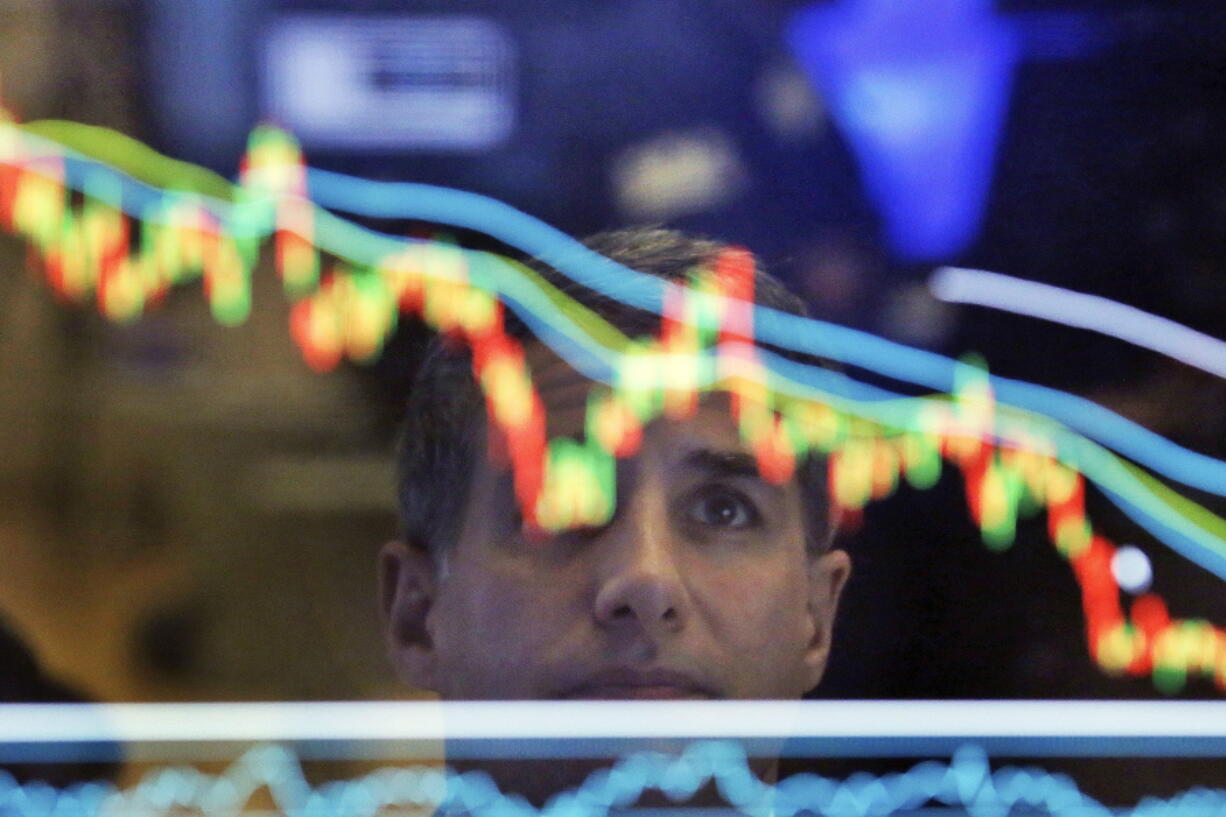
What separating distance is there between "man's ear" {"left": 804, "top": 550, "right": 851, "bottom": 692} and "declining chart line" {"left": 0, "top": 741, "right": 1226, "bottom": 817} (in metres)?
0.10

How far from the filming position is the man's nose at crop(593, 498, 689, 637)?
1204 mm

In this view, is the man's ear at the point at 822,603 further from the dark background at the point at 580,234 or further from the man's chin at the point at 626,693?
the man's chin at the point at 626,693

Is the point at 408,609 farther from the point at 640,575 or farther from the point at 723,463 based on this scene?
the point at 723,463

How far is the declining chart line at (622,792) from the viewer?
47.5 inches

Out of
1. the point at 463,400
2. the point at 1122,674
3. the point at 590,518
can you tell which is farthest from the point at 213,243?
the point at 1122,674

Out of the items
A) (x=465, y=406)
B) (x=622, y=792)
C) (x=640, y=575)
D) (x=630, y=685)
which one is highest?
(x=465, y=406)

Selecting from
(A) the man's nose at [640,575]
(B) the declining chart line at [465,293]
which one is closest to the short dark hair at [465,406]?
(B) the declining chart line at [465,293]

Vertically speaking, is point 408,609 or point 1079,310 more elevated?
point 1079,310

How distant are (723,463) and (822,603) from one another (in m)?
0.16

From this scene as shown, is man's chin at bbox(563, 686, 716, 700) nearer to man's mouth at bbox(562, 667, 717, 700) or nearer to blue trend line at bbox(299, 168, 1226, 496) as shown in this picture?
man's mouth at bbox(562, 667, 717, 700)

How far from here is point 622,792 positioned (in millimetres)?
1241

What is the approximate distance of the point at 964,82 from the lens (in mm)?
1289

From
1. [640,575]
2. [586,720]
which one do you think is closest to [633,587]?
[640,575]

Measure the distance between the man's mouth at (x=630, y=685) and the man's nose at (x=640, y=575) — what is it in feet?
0.13
